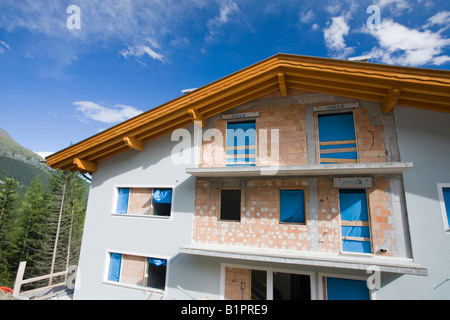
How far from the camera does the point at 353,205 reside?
26.3 feet

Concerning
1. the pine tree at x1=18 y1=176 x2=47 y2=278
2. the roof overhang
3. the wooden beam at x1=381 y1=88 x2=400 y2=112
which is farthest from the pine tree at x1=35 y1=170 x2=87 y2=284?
Answer: the wooden beam at x1=381 y1=88 x2=400 y2=112

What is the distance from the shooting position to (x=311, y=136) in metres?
8.73

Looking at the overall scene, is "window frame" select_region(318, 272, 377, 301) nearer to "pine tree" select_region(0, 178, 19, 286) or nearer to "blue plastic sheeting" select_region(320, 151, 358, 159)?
"blue plastic sheeting" select_region(320, 151, 358, 159)

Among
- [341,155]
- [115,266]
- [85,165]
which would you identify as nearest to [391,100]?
[341,155]

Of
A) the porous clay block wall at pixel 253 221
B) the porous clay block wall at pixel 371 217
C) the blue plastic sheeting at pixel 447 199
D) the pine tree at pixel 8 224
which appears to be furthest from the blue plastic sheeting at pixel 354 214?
the pine tree at pixel 8 224

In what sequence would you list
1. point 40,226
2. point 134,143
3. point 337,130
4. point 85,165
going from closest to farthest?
point 337,130 < point 134,143 < point 85,165 < point 40,226

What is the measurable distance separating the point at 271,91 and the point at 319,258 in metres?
6.35

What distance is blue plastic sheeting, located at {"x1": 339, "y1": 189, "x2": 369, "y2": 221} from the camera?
7.89 meters

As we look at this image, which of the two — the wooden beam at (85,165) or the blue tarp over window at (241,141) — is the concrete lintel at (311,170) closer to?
the blue tarp over window at (241,141)

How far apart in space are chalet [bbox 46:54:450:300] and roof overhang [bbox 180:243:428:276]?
0.04 m

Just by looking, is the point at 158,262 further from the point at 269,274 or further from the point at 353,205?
the point at 353,205

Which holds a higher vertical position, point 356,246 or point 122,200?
point 122,200

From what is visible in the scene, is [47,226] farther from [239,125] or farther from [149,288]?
[239,125]
